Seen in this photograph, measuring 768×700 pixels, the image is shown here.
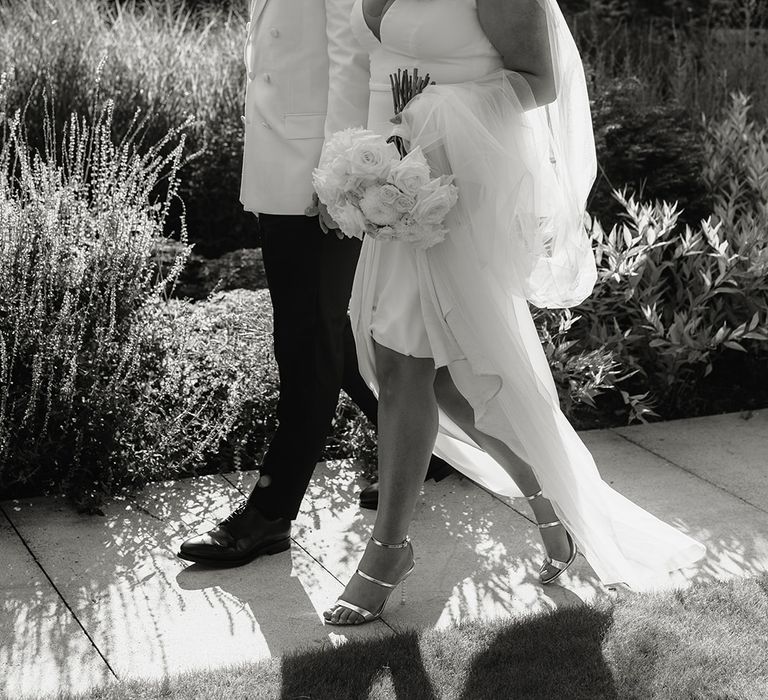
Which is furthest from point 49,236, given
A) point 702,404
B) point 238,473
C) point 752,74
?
point 752,74

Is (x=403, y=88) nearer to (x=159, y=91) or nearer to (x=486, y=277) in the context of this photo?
(x=486, y=277)

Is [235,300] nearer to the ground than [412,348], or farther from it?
nearer to the ground

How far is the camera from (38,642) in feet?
10.0

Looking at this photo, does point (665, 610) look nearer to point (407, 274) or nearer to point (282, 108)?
point (407, 274)

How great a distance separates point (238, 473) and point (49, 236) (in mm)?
1149

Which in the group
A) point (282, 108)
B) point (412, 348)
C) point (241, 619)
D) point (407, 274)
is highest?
point (282, 108)

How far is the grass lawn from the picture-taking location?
2850 millimetres

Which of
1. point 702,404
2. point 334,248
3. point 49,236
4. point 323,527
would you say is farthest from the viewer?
point 702,404

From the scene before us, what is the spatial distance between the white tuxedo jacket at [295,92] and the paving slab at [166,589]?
1154 millimetres

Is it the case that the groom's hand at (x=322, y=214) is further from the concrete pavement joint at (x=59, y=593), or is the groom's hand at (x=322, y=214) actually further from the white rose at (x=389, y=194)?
the concrete pavement joint at (x=59, y=593)

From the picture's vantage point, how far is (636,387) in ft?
17.5

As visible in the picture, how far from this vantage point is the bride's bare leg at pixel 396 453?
10.5ft

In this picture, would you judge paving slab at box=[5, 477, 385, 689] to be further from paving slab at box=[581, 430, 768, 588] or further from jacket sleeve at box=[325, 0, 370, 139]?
jacket sleeve at box=[325, 0, 370, 139]

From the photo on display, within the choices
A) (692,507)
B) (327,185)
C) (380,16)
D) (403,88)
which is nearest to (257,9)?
(380,16)
